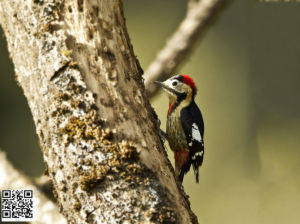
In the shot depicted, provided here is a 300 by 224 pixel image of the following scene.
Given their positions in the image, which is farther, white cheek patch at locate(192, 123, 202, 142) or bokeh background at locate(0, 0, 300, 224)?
bokeh background at locate(0, 0, 300, 224)

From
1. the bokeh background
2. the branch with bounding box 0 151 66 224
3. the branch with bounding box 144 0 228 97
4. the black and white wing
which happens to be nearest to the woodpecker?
the black and white wing

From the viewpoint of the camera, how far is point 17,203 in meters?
2.06

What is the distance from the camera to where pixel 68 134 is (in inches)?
51.6

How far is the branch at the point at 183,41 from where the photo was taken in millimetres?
2531

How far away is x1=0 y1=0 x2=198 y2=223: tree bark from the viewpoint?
1278 mm

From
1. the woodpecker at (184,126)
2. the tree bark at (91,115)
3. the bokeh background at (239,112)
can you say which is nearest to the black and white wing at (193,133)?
the woodpecker at (184,126)

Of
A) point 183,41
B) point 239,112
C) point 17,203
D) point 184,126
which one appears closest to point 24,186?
point 17,203

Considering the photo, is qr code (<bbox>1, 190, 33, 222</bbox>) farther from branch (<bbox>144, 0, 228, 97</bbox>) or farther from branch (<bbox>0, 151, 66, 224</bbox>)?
branch (<bbox>144, 0, 228, 97</bbox>)

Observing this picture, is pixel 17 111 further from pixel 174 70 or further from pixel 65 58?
pixel 65 58

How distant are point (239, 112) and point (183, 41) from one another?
1986 mm

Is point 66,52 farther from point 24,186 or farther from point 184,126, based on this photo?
point 184,126

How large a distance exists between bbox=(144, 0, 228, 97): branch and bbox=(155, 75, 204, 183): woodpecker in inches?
8.0

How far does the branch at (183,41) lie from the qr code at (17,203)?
33.5 inches

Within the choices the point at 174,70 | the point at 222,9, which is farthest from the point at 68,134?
the point at 222,9
